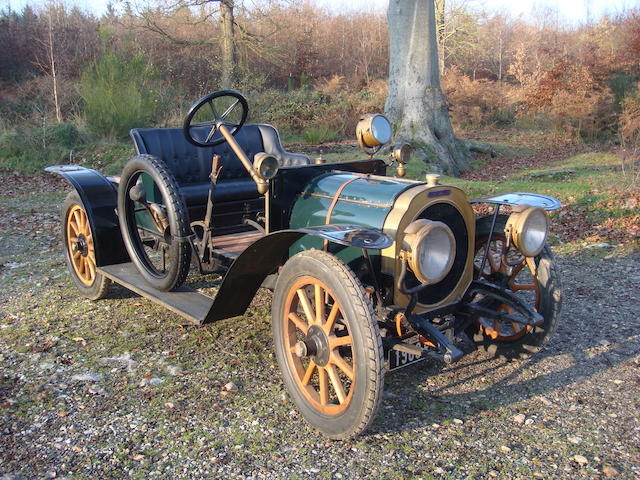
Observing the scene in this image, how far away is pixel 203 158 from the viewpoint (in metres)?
5.11

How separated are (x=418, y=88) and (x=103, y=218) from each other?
859 cm

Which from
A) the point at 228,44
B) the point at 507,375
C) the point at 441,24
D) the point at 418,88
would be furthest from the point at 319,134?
the point at 441,24

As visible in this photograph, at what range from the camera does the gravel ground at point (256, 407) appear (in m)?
2.64

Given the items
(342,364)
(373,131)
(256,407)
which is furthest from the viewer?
(373,131)

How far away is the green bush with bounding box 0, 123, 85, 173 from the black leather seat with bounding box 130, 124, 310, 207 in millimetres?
7866

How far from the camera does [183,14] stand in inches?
738

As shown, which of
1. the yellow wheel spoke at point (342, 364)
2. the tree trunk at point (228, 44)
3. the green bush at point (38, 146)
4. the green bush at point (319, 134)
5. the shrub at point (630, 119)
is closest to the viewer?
the yellow wheel spoke at point (342, 364)

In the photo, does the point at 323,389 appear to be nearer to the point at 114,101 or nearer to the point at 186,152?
the point at 186,152

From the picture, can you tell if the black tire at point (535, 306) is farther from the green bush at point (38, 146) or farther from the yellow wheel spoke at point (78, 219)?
the green bush at point (38, 146)

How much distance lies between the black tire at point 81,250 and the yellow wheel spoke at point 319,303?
2.42 meters

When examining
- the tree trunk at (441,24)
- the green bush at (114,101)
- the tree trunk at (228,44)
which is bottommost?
the green bush at (114,101)

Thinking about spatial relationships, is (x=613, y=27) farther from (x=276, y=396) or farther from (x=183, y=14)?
(x=276, y=396)

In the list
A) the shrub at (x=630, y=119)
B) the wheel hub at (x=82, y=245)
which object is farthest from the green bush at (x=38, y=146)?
the shrub at (x=630, y=119)

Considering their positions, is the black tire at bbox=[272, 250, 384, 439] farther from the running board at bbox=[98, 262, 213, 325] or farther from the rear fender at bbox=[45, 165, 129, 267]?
the rear fender at bbox=[45, 165, 129, 267]
